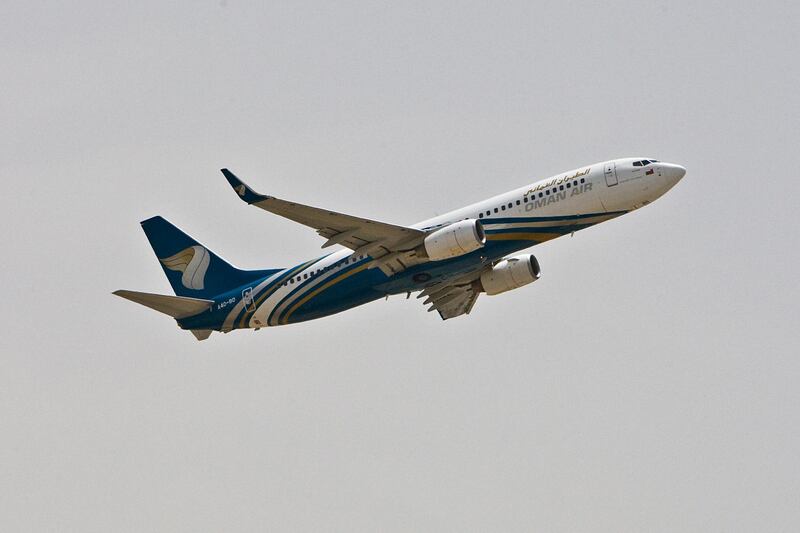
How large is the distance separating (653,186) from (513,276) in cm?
922

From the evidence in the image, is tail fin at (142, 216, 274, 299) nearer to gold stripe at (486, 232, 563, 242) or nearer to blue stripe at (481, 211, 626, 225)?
blue stripe at (481, 211, 626, 225)

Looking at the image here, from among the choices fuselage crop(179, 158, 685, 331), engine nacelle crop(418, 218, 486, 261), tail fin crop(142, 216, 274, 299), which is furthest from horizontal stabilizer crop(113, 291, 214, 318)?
engine nacelle crop(418, 218, 486, 261)

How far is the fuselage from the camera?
188 feet

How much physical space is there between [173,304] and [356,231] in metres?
11.5

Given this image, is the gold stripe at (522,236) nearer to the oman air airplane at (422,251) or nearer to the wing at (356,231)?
the oman air airplane at (422,251)

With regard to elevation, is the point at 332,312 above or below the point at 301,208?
below

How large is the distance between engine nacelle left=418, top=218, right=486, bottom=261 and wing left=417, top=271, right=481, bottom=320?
6629mm

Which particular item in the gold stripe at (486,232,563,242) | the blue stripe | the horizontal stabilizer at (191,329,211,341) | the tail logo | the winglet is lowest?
the horizontal stabilizer at (191,329,211,341)

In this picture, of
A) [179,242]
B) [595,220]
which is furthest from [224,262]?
[595,220]

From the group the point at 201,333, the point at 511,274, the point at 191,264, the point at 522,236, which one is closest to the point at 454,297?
the point at 511,274

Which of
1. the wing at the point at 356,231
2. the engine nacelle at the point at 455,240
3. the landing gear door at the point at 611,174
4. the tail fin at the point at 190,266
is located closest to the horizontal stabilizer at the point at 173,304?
the tail fin at the point at 190,266

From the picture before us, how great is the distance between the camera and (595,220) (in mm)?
57875

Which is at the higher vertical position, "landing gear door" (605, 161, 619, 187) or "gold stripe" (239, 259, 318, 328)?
"landing gear door" (605, 161, 619, 187)

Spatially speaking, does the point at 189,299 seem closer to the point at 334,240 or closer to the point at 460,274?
the point at 334,240
